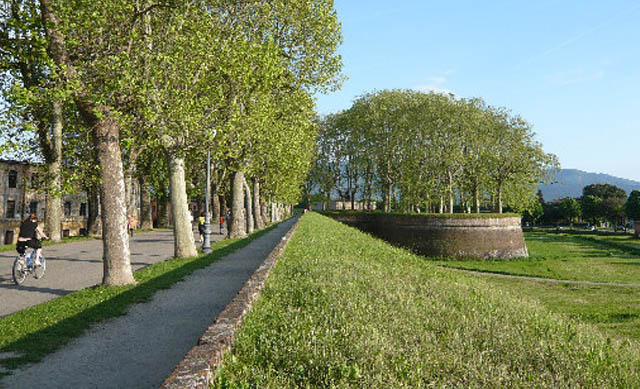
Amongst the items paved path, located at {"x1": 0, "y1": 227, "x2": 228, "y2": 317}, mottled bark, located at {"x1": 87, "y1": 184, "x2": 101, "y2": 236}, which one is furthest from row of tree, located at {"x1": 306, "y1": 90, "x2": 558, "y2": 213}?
paved path, located at {"x1": 0, "y1": 227, "x2": 228, "y2": 317}

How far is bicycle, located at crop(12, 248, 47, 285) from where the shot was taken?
1452 cm

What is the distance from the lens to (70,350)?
7906 millimetres

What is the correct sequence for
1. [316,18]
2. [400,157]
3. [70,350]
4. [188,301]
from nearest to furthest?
[70,350] → [188,301] → [316,18] → [400,157]

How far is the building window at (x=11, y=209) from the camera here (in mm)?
56656

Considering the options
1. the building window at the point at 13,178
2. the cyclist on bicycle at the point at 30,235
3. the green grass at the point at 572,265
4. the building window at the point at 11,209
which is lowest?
the green grass at the point at 572,265

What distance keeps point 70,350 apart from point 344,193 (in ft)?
245

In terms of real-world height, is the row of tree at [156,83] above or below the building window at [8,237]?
above

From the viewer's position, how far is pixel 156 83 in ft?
50.9

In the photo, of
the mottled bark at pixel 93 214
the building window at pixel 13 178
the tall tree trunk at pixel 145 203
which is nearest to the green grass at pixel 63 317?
the mottled bark at pixel 93 214

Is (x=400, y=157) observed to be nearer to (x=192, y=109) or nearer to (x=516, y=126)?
(x=516, y=126)

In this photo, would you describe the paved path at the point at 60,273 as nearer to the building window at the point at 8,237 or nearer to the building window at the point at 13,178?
the building window at the point at 8,237

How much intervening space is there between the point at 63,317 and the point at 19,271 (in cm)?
618

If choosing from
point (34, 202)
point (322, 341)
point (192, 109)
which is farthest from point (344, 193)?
point (322, 341)

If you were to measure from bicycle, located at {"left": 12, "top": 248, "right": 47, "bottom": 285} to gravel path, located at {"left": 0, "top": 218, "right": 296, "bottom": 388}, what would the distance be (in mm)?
5433
